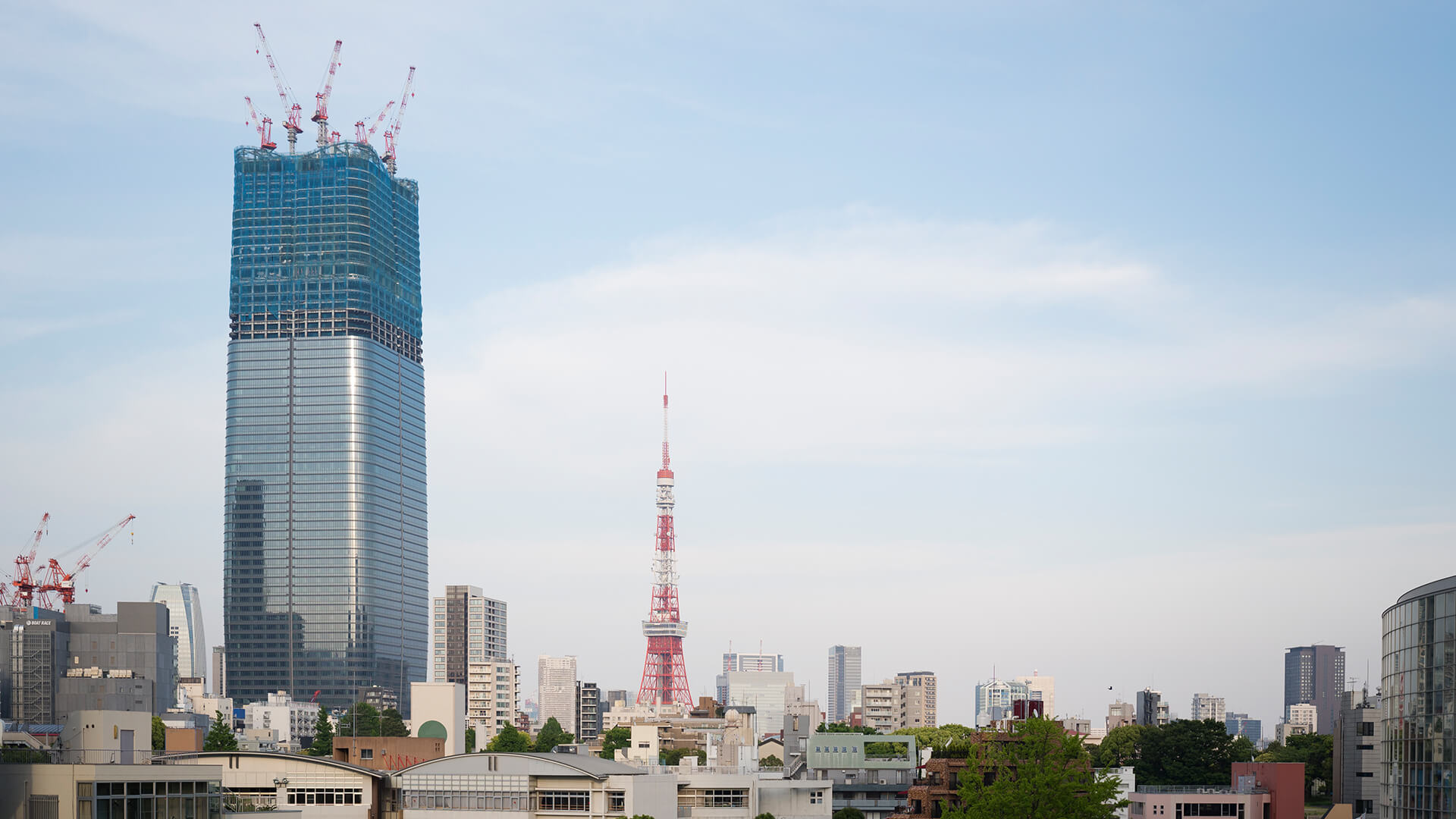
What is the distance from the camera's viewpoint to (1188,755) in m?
144

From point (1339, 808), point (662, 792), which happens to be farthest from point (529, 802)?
point (1339, 808)

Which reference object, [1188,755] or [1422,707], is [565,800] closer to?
[1422,707]

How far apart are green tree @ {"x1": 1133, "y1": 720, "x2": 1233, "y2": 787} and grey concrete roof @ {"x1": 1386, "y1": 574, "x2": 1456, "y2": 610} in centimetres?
7572

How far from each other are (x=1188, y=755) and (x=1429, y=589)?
81.7 m

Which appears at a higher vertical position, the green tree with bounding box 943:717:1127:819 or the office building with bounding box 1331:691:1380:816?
the green tree with bounding box 943:717:1127:819

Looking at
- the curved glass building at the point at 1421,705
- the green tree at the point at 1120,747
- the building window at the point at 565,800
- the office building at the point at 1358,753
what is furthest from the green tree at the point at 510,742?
the curved glass building at the point at 1421,705

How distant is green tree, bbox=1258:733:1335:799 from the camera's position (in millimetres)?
155000

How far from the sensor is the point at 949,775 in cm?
9844

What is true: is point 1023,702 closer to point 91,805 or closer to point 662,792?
point 662,792

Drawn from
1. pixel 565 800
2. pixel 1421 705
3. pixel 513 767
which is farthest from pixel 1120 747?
pixel 1421 705

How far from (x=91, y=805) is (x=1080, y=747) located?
39.2m

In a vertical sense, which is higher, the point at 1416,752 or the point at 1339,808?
the point at 1416,752

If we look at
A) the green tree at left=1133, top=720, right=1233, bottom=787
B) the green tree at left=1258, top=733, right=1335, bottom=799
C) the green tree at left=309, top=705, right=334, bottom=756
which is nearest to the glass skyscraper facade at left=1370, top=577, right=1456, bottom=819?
the green tree at left=1133, top=720, right=1233, bottom=787

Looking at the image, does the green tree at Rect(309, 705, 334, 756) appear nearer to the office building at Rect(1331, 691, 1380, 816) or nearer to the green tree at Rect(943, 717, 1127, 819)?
the office building at Rect(1331, 691, 1380, 816)
